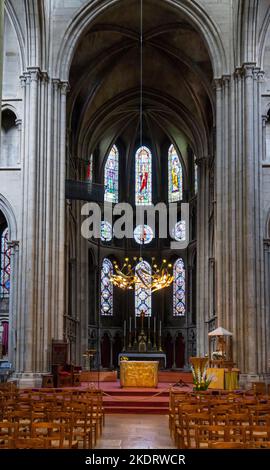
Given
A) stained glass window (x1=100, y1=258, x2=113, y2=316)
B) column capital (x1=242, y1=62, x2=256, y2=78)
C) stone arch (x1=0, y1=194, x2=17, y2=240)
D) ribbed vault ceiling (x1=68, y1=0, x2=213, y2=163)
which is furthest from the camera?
stained glass window (x1=100, y1=258, x2=113, y2=316)

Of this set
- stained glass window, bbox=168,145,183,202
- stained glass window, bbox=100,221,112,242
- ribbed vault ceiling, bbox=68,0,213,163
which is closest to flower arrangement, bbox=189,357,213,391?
ribbed vault ceiling, bbox=68,0,213,163

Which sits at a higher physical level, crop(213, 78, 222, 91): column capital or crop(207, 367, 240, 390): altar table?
crop(213, 78, 222, 91): column capital

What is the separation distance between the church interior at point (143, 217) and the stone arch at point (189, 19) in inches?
1.9

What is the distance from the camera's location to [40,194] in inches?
1082

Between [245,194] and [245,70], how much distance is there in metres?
4.42

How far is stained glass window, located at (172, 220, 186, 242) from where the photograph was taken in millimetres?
45344

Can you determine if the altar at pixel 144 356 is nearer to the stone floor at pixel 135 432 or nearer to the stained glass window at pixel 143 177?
the stained glass window at pixel 143 177

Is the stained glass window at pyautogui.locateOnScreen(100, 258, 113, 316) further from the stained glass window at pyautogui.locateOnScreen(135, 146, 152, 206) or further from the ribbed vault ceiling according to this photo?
the ribbed vault ceiling

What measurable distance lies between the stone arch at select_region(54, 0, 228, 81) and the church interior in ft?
0.16

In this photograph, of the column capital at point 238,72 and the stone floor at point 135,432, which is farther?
the column capital at point 238,72

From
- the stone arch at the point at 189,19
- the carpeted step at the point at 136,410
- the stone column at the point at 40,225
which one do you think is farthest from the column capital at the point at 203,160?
the carpeted step at the point at 136,410

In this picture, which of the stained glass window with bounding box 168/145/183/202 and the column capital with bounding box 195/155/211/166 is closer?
the column capital with bounding box 195/155/211/166

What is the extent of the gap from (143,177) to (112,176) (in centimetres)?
193

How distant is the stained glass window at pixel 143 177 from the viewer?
1868 inches
